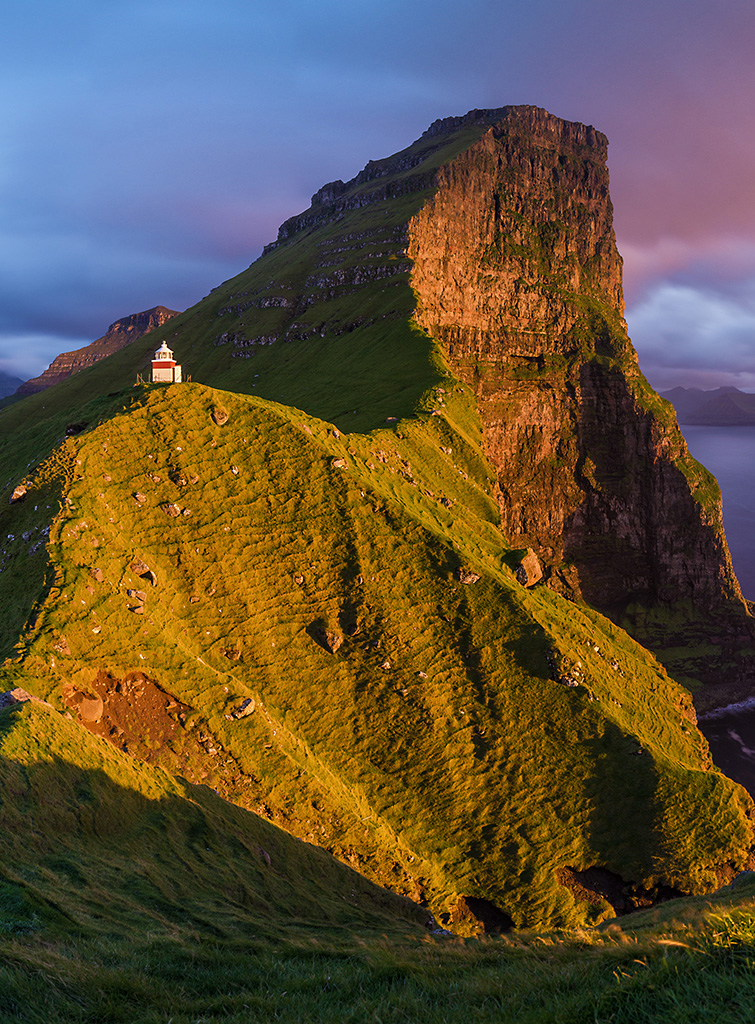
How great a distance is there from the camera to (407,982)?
10.4m

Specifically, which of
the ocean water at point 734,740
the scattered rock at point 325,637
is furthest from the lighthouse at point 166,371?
the ocean water at point 734,740

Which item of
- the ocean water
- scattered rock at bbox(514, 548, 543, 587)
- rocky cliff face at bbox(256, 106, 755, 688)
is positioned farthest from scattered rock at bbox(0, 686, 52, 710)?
rocky cliff face at bbox(256, 106, 755, 688)

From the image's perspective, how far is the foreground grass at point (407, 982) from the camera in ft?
24.8

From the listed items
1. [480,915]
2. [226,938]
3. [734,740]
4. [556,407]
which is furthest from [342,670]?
[556,407]

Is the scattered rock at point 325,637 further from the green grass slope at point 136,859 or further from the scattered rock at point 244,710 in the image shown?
the green grass slope at point 136,859

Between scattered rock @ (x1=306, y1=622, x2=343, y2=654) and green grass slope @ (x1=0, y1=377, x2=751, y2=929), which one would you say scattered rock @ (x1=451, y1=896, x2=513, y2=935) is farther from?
scattered rock @ (x1=306, y1=622, x2=343, y2=654)

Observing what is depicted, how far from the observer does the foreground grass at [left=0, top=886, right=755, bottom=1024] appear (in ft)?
24.8

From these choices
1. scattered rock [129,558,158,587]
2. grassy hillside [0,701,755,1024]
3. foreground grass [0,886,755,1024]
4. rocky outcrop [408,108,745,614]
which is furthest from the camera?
rocky outcrop [408,108,745,614]

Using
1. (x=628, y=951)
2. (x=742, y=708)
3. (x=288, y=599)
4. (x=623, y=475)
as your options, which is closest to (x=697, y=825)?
(x=288, y=599)

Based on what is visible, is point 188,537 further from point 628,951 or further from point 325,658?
point 628,951

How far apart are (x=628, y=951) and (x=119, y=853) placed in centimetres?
1740

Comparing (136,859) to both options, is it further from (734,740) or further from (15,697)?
(734,740)

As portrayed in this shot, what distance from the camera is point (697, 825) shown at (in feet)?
110

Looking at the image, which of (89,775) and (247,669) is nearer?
(89,775)
